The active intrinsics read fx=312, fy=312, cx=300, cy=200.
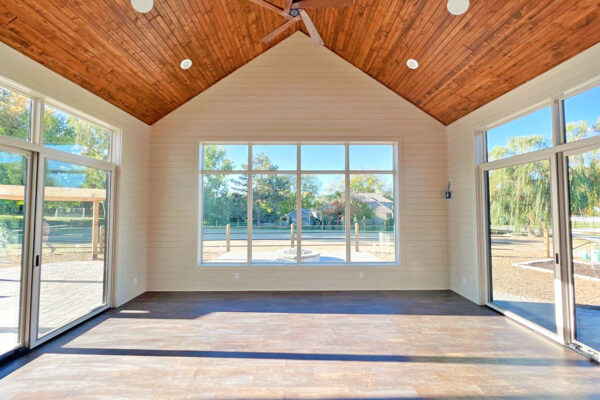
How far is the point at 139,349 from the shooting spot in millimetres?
3404

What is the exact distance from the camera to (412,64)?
4797 millimetres

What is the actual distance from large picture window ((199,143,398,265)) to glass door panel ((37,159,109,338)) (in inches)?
68.4

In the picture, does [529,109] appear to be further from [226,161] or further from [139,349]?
[139,349]

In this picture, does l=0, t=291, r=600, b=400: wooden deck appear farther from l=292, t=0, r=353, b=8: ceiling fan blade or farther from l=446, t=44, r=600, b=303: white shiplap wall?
l=292, t=0, r=353, b=8: ceiling fan blade

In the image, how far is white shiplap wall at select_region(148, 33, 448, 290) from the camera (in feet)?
19.1

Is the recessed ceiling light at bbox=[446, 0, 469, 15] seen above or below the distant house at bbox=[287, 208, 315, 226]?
above

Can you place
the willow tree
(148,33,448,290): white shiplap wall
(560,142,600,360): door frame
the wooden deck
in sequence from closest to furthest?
1. the wooden deck
2. (560,142,600,360): door frame
3. the willow tree
4. (148,33,448,290): white shiplap wall

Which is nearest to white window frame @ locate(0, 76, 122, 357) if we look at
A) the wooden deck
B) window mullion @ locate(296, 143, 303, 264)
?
the wooden deck

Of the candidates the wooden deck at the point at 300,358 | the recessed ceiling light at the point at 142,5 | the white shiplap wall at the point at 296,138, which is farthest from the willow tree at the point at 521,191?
the recessed ceiling light at the point at 142,5

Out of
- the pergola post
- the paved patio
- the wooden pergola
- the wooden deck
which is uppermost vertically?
the wooden pergola

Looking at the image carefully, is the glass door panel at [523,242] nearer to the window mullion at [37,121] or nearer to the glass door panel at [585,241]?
the glass door panel at [585,241]

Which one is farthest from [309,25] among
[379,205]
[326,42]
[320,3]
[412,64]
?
[379,205]

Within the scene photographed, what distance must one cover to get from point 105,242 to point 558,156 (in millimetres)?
6123

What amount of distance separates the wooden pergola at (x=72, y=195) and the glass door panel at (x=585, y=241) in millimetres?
5918
